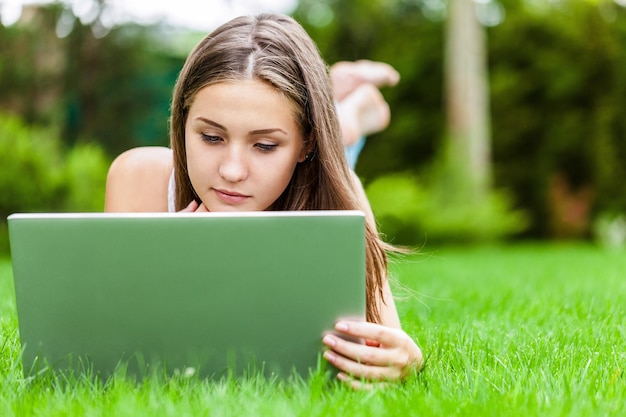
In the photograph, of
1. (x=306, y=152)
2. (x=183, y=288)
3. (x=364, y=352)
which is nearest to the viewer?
(x=183, y=288)

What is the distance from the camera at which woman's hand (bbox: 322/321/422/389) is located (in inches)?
65.7

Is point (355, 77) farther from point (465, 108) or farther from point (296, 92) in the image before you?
point (465, 108)

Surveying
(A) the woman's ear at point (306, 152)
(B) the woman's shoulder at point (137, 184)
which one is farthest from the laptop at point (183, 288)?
(B) the woman's shoulder at point (137, 184)

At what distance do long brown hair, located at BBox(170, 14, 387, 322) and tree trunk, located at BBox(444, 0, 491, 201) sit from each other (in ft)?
30.3

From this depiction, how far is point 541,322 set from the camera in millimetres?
2844

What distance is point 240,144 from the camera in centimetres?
202

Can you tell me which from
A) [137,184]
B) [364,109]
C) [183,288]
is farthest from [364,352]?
[364,109]

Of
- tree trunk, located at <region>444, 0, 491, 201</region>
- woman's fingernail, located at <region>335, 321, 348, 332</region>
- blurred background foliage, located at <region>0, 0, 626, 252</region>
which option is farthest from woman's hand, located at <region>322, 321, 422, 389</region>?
tree trunk, located at <region>444, 0, 491, 201</region>

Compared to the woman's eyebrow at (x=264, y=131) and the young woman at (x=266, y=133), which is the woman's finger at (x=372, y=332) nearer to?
the young woman at (x=266, y=133)

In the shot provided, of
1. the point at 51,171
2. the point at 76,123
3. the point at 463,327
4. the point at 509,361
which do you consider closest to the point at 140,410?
the point at 509,361

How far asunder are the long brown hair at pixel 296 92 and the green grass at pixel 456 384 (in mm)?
386

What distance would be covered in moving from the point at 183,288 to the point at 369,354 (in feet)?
1.50

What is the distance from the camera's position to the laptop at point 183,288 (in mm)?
1576

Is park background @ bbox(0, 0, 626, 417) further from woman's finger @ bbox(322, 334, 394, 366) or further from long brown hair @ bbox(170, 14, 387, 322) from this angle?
long brown hair @ bbox(170, 14, 387, 322)
